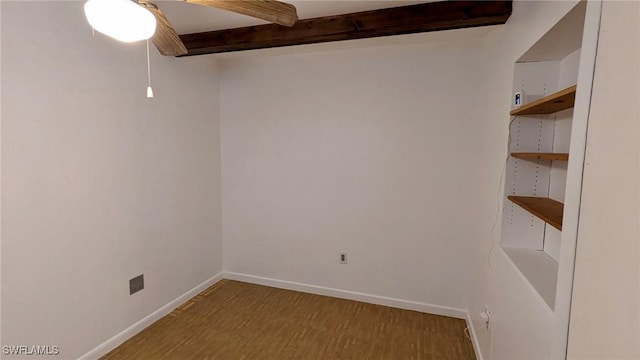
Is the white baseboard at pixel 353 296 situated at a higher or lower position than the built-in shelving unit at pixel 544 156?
lower

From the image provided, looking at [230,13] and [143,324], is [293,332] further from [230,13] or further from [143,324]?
[230,13]

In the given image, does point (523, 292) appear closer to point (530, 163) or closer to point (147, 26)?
point (530, 163)

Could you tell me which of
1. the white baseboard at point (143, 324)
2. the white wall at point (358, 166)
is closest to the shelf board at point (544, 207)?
the white wall at point (358, 166)

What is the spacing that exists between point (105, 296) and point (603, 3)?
9.92 ft

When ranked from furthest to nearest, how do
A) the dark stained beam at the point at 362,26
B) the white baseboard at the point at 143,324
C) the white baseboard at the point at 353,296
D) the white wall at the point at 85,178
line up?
the white baseboard at the point at 353,296
the white baseboard at the point at 143,324
the dark stained beam at the point at 362,26
the white wall at the point at 85,178

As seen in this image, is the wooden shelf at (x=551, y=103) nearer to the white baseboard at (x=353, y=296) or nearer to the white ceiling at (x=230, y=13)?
the white ceiling at (x=230, y=13)

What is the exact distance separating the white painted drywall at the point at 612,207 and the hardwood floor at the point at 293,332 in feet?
5.28

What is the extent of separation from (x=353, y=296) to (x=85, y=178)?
2.46 meters

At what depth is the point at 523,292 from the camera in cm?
140

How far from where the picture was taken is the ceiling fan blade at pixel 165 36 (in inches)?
50.2

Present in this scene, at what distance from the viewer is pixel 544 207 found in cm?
144

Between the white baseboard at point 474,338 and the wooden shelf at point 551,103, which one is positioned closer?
the wooden shelf at point 551,103

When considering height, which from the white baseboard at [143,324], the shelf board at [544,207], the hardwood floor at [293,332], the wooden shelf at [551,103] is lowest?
the hardwood floor at [293,332]

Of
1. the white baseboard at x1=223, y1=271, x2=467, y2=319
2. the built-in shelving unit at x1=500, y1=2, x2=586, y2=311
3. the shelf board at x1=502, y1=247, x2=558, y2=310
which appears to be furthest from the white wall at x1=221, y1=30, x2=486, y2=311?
the shelf board at x1=502, y1=247, x2=558, y2=310
